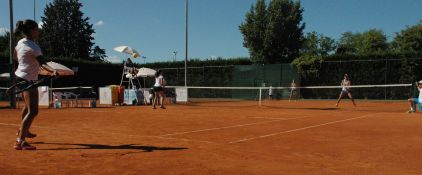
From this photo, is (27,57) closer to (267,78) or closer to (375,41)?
(267,78)

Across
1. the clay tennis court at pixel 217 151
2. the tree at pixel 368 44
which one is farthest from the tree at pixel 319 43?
the clay tennis court at pixel 217 151

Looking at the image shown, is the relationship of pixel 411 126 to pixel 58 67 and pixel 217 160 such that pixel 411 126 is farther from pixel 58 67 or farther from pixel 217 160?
pixel 58 67

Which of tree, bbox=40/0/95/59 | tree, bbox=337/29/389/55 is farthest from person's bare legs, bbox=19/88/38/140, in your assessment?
tree, bbox=40/0/95/59

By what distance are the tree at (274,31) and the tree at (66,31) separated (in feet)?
90.6

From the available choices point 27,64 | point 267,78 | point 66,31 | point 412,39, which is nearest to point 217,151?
point 27,64

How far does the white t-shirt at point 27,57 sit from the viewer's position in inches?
223

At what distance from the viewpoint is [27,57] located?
5715 millimetres

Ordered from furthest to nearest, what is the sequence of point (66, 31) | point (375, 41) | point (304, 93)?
1. point (66, 31)
2. point (375, 41)
3. point (304, 93)

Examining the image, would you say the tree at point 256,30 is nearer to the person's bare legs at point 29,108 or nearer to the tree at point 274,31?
the tree at point 274,31

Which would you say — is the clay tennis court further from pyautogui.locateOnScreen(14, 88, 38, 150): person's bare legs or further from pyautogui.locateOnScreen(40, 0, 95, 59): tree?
pyautogui.locateOnScreen(40, 0, 95, 59): tree

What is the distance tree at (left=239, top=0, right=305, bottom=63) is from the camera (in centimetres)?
3819

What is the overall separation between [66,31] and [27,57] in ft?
183

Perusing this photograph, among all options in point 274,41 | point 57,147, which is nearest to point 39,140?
point 57,147

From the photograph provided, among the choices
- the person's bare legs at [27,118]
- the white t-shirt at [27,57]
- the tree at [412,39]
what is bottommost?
the person's bare legs at [27,118]
